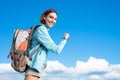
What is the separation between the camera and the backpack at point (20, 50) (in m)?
6.91

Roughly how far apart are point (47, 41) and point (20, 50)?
0.61 meters

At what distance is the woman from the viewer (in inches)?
268

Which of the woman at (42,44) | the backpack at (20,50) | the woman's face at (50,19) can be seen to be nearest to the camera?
the woman at (42,44)

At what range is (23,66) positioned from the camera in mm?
6863

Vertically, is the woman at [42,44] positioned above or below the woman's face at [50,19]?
below

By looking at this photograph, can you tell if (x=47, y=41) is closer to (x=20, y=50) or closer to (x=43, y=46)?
(x=43, y=46)

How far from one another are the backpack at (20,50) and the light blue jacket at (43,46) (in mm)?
104

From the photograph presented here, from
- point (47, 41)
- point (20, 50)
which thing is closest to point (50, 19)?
point (47, 41)

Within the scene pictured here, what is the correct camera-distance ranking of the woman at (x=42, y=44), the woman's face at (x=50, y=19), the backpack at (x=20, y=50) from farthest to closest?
1. the woman's face at (x=50, y=19)
2. the backpack at (x=20, y=50)
3. the woman at (x=42, y=44)

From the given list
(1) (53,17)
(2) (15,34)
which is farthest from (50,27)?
(2) (15,34)

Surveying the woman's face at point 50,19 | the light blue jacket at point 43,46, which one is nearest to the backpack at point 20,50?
the light blue jacket at point 43,46

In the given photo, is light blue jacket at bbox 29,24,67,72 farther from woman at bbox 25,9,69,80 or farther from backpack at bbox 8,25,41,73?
backpack at bbox 8,25,41,73

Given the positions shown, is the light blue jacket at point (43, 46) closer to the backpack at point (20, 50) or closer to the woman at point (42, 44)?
the woman at point (42, 44)

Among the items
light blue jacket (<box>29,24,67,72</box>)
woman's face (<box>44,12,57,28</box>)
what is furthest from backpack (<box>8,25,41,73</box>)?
woman's face (<box>44,12,57,28</box>)
